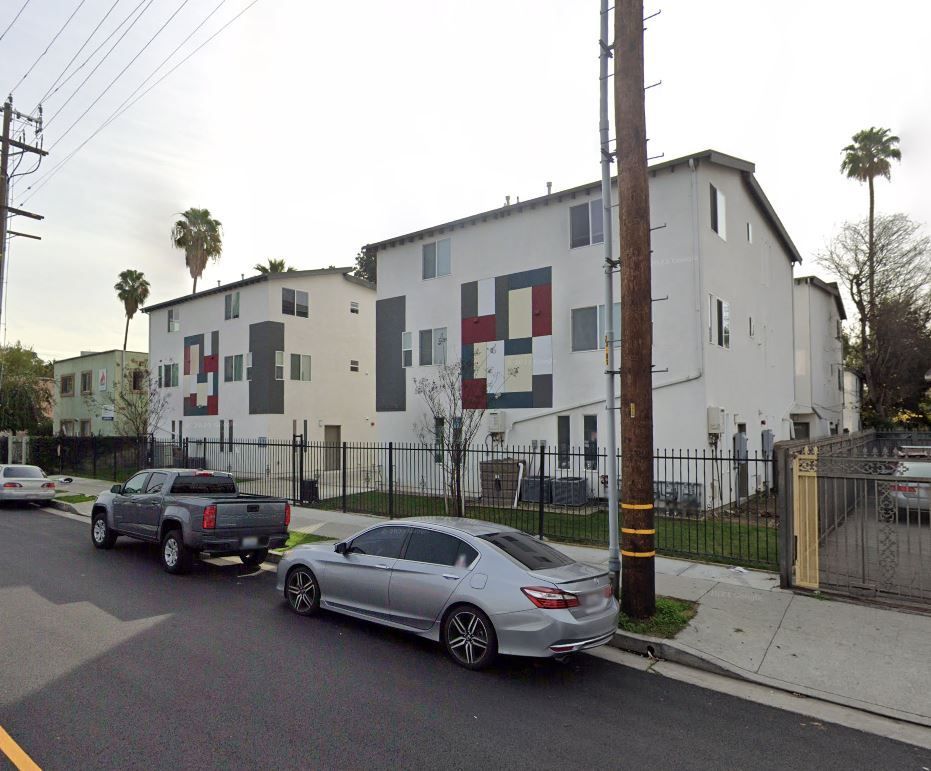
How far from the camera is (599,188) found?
1862 cm

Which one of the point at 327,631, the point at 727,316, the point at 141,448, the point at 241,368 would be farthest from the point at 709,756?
the point at 241,368

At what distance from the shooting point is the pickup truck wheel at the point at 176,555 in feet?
32.7

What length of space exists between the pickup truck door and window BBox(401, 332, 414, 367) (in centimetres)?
1243

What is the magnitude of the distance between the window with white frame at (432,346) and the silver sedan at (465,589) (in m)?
14.9

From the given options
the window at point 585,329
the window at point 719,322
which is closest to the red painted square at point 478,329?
the window at point 585,329

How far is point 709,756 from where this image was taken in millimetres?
4660

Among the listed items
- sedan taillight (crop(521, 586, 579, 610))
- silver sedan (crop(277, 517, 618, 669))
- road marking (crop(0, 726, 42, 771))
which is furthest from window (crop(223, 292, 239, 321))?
road marking (crop(0, 726, 42, 771))

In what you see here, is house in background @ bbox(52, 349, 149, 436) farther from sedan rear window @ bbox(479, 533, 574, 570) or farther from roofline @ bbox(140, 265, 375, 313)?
sedan rear window @ bbox(479, 533, 574, 570)

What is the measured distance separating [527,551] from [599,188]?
14.4m

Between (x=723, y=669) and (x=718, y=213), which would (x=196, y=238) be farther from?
(x=723, y=669)

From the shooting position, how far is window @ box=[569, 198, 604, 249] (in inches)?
738

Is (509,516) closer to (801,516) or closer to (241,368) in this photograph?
(801,516)

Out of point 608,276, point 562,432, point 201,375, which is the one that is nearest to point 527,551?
point 608,276

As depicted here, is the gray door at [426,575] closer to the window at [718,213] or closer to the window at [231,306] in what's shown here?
the window at [718,213]
